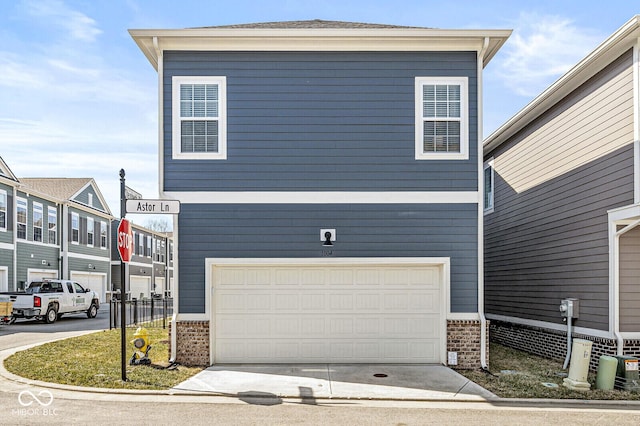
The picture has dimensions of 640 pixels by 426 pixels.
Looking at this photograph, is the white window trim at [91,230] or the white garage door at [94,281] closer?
the white garage door at [94,281]

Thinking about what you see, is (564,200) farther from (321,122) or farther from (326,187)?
(321,122)

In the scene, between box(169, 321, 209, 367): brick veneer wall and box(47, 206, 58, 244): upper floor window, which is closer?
box(169, 321, 209, 367): brick veneer wall

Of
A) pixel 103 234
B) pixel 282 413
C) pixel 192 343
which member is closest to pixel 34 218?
pixel 103 234

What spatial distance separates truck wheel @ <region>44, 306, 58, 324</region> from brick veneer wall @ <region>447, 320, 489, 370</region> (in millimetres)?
15575

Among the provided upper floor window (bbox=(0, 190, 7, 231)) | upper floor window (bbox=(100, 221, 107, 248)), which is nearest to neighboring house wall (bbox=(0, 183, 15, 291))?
upper floor window (bbox=(0, 190, 7, 231))

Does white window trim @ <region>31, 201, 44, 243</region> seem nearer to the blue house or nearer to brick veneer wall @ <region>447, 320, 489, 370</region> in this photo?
the blue house

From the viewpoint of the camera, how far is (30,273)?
2600 centimetres

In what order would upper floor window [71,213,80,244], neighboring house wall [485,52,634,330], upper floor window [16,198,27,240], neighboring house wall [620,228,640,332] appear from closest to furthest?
neighboring house wall [620,228,640,332] → neighboring house wall [485,52,634,330] → upper floor window [16,198,27,240] → upper floor window [71,213,80,244]

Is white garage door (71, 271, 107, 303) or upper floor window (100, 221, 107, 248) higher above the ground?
upper floor window (100, 221, 107, 248)

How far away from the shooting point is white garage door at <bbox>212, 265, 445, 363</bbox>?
436 inches

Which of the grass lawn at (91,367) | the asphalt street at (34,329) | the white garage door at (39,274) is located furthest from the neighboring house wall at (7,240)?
the grass lawn at (91,367)

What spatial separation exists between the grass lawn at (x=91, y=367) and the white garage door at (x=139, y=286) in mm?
27654

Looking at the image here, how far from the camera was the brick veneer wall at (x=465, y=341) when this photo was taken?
35.5 feet

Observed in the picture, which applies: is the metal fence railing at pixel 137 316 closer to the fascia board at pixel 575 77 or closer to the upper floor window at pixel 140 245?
the fascia board at pixel 575 77
